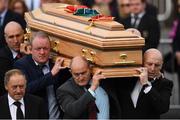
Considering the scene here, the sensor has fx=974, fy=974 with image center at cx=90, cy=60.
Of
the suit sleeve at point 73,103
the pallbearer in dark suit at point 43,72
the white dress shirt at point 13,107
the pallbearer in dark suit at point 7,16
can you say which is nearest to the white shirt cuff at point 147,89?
the suit sleeve at point 73,103

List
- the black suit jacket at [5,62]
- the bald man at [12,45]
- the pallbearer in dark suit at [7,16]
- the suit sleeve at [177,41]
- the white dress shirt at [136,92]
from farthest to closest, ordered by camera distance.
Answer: the suit sleeve at [177,41] < the pallbearer in dark suit at [7,16] < the bald man at [12,45] < the black suit jacket at [5,62] < the white dress shirt at [136,92]

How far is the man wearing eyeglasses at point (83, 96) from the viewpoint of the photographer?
31.8 feet

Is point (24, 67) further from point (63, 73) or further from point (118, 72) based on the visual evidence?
point (118, 72)

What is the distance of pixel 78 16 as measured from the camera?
1070 centimetres

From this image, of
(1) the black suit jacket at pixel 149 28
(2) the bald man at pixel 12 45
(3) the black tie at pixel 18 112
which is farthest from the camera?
(1) the black suit jacket at pixel 149 28

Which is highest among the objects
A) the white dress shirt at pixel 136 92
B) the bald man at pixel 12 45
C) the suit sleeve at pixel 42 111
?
the bald man at pixel 12 45

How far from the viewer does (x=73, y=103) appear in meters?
9.71

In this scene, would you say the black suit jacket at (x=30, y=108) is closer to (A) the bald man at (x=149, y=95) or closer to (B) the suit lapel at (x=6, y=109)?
(B) the suit lapel at (x=6, y=109)

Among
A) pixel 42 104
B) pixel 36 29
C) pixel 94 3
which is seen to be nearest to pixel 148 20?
pixel 94 3

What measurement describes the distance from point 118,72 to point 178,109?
2.66 meters

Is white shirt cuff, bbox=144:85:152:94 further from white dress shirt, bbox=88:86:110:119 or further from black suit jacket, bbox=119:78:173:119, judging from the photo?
white dress shirt, bbox=88:86:110:119

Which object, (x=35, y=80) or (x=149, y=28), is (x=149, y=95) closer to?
(x=35, y=80)

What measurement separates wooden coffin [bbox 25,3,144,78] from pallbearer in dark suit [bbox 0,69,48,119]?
0.61 metres

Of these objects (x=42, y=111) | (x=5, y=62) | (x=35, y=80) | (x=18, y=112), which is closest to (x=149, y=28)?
(x=5, y=62)
